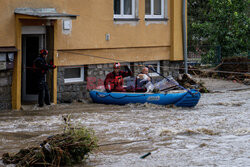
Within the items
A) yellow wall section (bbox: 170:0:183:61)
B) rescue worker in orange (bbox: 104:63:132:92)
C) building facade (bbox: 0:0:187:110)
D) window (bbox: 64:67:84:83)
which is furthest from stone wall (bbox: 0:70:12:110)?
yellow wall section (bbox: 170:0:183:61)

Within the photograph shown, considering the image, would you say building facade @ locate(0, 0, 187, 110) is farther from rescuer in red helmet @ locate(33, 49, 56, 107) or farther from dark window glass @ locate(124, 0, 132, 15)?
rescuer in red helmet @ locate(33, 49, 56, 107)

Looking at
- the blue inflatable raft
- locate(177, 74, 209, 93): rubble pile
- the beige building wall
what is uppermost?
the beige building wall

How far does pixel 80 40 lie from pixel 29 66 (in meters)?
1.92

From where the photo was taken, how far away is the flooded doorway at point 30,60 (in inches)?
689

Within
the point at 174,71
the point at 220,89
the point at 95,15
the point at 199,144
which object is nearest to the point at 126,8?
the point at 95,15

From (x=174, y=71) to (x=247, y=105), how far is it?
4741mm

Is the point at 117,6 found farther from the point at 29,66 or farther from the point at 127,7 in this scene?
the point at 29,66

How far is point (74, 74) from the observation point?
60.7 feet

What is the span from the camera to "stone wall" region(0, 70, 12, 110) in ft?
52.0

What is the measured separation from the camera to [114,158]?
10.3 meters

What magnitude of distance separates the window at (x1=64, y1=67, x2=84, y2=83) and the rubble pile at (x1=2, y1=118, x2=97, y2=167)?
8.73 meters

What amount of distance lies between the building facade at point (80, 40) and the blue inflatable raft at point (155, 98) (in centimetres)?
149

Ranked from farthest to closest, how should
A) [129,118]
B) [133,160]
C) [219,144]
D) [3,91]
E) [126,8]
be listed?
[126,8]
[3,91]
[129,118]
[219,144]
[133,160]

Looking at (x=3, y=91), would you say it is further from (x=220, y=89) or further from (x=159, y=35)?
(x=220, y=89)
